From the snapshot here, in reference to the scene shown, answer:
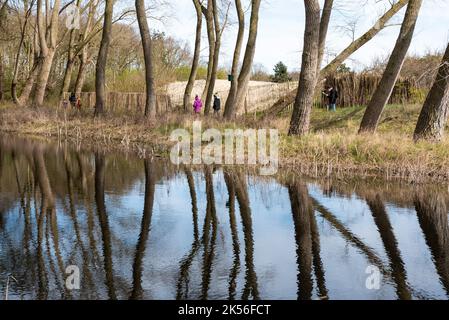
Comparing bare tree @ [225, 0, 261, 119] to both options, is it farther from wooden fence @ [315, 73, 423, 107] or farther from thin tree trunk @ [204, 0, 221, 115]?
wooden fence @ [315, 73, 423, 107]

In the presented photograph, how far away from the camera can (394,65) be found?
16500mm

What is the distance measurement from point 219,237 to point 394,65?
10.9 m

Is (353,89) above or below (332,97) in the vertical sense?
above

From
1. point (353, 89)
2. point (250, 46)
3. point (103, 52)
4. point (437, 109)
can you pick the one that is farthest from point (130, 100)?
point (437, 109)

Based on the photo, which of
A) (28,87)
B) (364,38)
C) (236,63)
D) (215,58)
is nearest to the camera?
(364,38)

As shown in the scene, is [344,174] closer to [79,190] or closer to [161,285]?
[79,190]

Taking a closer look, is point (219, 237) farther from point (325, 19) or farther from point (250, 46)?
point (250, 46)

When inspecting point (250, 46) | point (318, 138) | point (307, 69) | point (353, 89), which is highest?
point (250, 46)

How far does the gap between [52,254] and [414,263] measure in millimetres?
4216

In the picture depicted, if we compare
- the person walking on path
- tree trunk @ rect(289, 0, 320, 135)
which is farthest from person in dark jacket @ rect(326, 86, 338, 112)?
tree trunk @ rect(289, 0, 320, 135)

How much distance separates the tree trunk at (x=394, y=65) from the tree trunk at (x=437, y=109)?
4.10 ft

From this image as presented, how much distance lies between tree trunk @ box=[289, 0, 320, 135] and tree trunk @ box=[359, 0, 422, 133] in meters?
1.96

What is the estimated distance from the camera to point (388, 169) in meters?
13.6
